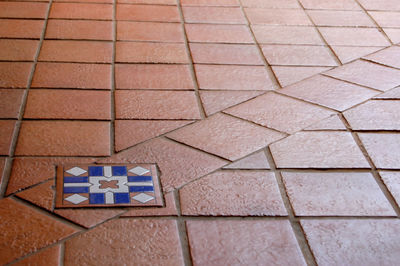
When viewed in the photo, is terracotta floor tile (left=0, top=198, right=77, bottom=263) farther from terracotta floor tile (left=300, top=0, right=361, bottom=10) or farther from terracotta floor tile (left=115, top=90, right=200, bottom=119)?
terracotta floor tile (left=300, top=0, right=361, bottom=10)

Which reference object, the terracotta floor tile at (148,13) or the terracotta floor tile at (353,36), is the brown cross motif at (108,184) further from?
the terracotta floor tile at (353,36)

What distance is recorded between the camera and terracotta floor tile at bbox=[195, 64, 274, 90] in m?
2.68

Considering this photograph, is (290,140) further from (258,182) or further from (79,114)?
(79,114)

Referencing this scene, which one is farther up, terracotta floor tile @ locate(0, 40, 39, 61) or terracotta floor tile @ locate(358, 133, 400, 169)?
terracotta floor tile @ locate(358, 133, 400, 169)

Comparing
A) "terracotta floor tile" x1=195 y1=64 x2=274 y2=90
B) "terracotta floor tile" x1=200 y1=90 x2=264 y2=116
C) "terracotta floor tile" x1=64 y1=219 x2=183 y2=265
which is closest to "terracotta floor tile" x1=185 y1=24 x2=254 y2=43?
"terracotta floor tile" x1=195 y1=64 x2=274 y2=90

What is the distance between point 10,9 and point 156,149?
179 cm

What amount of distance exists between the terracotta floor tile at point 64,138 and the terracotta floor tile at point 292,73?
100cm

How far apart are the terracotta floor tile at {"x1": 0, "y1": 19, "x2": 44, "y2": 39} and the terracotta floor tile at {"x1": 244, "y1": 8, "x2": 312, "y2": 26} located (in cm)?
135

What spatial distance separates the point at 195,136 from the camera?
88.7 inches

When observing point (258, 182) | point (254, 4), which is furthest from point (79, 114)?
point (254, 4)

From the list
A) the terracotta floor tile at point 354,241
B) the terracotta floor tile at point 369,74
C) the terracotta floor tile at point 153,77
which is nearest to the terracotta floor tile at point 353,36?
the terracotta floor tile at point 369,74

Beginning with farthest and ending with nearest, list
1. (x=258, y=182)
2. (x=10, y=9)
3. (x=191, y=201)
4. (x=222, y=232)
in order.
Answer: (x=10, y=9)
(x=258, y=182)
(x=191, y=201)
(x=222, y=232)

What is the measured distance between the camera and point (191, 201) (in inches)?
74.2

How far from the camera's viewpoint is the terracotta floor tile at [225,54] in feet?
9.61
